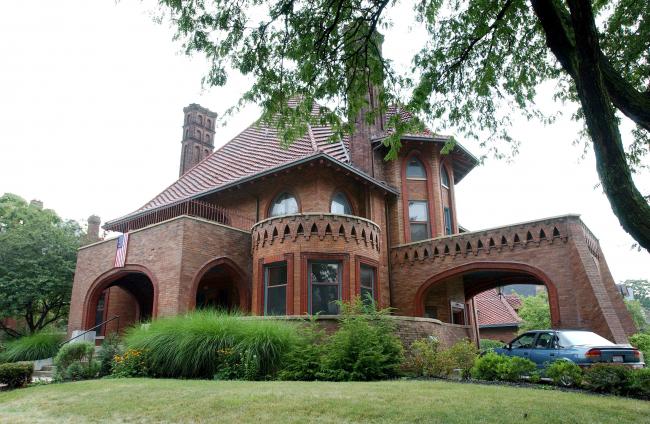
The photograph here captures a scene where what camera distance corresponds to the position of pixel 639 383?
29.8 ft

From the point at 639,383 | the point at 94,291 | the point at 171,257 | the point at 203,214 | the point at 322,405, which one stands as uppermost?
the point at 203,214

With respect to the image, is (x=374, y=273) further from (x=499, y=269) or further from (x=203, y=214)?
(x=203, y=214)

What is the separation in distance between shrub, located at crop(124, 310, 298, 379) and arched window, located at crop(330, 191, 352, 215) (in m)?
7.91

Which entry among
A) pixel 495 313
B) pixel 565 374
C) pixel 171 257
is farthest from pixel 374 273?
pixel 495 313

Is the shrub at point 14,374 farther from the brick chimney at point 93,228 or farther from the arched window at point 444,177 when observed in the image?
the arched window at point 444,177

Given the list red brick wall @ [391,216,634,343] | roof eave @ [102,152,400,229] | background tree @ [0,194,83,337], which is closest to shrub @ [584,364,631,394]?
red brick wall @ [391,216,634,343]

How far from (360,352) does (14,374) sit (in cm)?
880

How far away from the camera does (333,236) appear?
58.3ft

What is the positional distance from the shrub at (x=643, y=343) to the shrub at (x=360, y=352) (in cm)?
873

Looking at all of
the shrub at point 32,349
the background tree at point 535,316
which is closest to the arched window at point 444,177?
the background tree at point 535,316

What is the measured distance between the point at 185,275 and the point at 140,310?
7906mm

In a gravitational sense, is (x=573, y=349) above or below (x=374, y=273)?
below

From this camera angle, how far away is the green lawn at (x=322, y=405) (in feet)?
22.9

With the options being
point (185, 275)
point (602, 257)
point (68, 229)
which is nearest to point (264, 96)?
point (185, 275)
